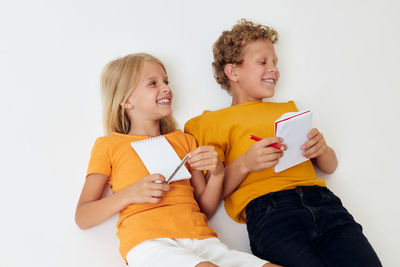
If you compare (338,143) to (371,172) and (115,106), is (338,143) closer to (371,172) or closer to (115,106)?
(371,172)

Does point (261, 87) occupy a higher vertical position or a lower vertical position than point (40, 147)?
higher

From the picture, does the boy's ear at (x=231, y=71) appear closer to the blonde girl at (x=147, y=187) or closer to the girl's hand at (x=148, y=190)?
the blonde girl at (x=147, y=187)

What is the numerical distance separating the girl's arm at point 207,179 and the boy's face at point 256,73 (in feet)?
1.28

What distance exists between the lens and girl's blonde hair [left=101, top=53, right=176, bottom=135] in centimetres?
123

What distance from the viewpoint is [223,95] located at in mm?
1477

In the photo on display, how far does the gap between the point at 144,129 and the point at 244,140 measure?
37cm

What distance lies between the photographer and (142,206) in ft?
3.30

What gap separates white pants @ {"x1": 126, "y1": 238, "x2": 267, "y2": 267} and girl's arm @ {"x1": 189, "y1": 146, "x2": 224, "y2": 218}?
6.3 inches

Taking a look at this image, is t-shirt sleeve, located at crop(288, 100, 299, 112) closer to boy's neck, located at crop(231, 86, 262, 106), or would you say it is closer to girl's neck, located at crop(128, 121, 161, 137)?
boy's neck, located at crop(231, 86, 262, 106)

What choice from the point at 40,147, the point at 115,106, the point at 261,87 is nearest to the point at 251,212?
the point at 261,87

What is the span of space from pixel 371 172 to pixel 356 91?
395 millimetres

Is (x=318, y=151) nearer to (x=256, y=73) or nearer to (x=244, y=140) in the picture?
(x=244, y=140)

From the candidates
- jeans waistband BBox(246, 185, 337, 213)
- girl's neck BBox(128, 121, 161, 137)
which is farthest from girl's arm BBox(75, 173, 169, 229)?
jeans waistband BBox(246, 185, 337, 213)

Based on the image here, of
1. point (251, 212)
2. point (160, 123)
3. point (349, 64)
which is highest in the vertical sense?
point (349, 64)
